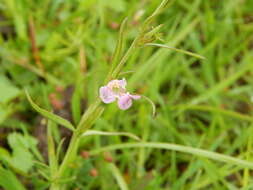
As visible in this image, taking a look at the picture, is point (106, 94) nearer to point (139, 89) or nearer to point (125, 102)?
point (125, 102)

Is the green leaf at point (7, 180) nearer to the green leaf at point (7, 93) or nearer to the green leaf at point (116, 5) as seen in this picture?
the green leaf at point (7, 93)

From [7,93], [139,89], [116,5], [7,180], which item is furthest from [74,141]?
[116,5]

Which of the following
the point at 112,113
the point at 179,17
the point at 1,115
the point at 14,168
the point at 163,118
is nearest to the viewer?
the point at 14,168

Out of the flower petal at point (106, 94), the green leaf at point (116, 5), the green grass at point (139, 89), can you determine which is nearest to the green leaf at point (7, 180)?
the green grass at point (139, 89)

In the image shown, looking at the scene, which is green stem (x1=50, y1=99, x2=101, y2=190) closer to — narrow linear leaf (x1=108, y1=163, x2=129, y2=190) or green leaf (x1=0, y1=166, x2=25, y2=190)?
green leaf (x1=0, y1=166, x2=25, y2=190)

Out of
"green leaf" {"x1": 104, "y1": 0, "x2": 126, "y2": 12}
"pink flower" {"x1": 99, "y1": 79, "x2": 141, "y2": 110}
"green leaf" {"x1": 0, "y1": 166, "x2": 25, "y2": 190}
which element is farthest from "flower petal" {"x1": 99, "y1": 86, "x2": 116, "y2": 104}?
"green leaf" {"x1": 104, "y1": 0, "x2": 126, "y2": 12}

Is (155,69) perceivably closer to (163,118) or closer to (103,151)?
(163,118)

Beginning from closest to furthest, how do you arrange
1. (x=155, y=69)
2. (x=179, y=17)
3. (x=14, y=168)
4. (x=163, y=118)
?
1. (x=14, y=168)
2. (x=163, y=118)
3. (x=155, y=69)
4. (x=179, y=17)

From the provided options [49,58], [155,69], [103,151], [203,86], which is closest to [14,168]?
[103,151]
